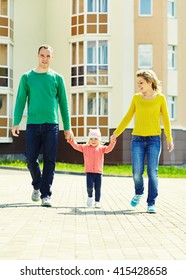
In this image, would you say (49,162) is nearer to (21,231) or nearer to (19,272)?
(21,231)

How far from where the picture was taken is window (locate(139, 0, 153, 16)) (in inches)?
1479

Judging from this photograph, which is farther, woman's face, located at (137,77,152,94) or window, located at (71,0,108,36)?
window, located at (71,0,108,36)

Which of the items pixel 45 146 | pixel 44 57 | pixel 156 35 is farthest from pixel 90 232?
pixel 156 35

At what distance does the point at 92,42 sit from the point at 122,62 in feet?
7.32

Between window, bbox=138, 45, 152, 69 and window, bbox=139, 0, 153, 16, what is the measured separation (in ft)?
6.46

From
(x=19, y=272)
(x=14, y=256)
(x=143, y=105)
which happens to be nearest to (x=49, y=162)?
(x=143, y=105)

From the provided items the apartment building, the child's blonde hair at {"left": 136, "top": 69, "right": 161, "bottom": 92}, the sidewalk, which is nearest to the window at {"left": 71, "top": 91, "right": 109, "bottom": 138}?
the apartment building

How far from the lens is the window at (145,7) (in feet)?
123

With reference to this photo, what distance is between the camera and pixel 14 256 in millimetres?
5582

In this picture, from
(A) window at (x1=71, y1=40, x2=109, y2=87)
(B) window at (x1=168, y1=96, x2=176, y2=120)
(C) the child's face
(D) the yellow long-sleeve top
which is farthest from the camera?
(B) window at (x1=168, y1=96, x2=176, y2=120)

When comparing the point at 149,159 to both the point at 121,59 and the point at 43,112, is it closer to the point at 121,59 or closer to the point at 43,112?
the point at 43,112

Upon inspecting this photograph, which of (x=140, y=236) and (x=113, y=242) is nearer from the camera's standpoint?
(x=113, y=242)

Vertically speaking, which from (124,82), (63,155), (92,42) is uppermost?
(92,42)

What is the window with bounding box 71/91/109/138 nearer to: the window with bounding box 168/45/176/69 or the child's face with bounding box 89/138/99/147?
the window with bounding box 168/45/176/69
